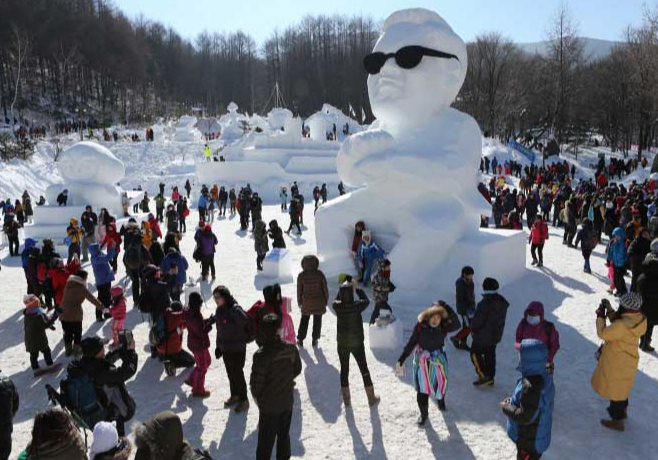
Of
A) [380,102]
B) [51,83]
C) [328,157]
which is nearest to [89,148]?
[380,102]

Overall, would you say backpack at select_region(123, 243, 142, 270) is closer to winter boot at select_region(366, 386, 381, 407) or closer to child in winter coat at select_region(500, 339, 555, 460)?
winter boot at select_region(366, 386, 381, 407)

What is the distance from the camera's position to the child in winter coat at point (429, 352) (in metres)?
4.09

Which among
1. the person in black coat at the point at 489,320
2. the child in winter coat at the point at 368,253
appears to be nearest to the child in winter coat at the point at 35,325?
the person in black coat at the point at 489,320

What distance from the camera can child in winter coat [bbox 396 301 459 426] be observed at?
161 inches

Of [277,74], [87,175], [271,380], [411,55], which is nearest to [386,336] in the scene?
[271,380]

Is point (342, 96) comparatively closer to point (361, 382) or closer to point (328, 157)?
point (328, 157)

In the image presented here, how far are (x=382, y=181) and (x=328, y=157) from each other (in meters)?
20.0

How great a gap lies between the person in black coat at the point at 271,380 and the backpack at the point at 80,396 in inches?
45.1

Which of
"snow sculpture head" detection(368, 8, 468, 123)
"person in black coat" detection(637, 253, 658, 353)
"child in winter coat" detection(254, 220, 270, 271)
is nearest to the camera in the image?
"person in black coat" detection(637, 253, 658, 353)

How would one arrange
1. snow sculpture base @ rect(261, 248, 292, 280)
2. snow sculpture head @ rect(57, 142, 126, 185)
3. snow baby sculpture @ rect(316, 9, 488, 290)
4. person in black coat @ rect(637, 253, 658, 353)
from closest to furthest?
person in black coat @ rect(637, 253, 658, 353), snow baby sculpture @ rect(316, 9, 488, 290), snow sculpture base @ rect(261, 248, 292, 280), snow sculpture head @ rect(57, 142, 126, 185)

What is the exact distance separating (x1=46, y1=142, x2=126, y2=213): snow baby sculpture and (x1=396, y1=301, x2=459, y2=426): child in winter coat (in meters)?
12.0

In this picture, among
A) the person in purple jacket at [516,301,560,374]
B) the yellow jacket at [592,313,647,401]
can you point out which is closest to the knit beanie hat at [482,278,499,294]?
the person in purple jacket at [516,301,560,374]

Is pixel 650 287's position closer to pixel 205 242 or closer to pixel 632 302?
pixel 632 302

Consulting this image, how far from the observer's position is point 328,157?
2756 cm
